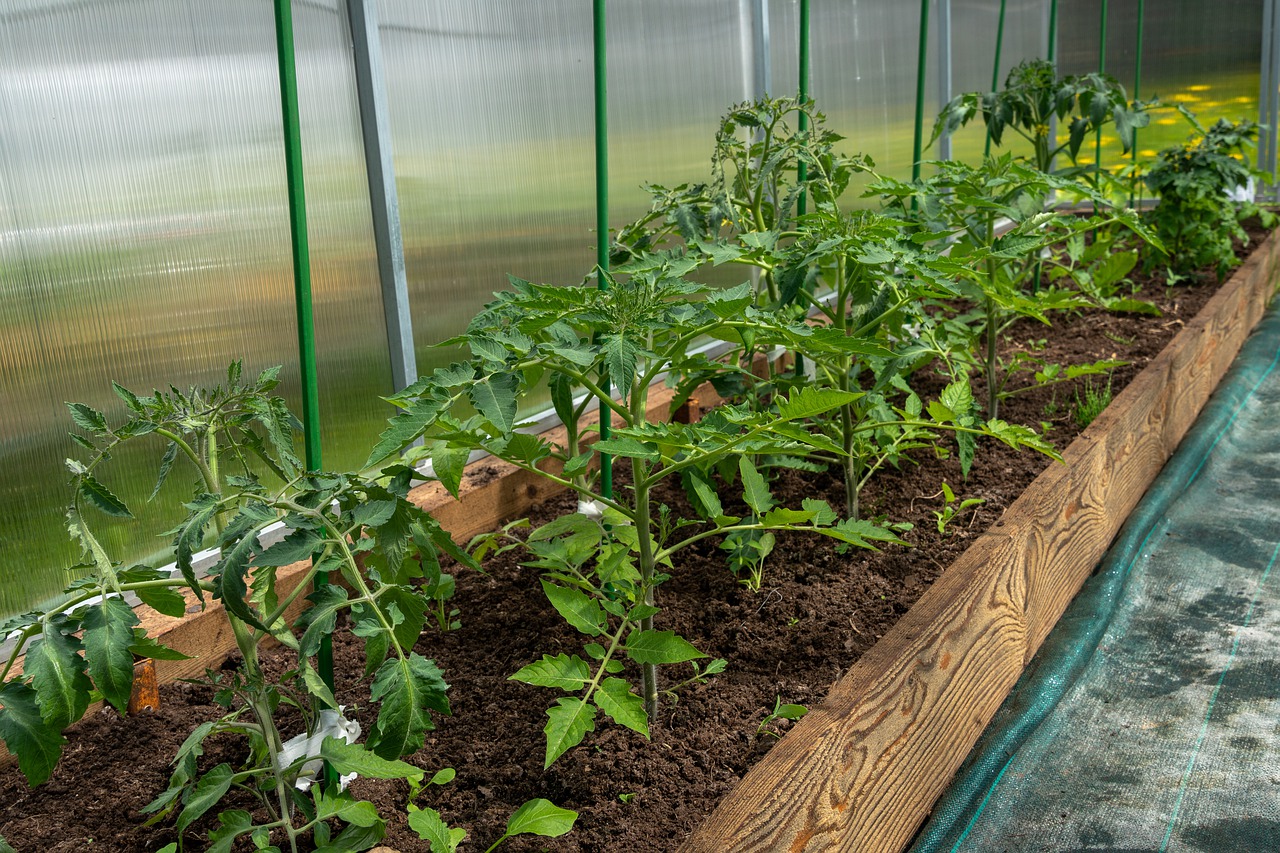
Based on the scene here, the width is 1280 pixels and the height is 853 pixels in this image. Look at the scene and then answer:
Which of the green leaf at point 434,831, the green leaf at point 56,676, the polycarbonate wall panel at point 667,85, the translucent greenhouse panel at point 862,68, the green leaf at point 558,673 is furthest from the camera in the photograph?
the translucent greenhouse panel at point 862,68

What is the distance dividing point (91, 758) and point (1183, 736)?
1.80 m

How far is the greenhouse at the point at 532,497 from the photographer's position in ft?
4.14

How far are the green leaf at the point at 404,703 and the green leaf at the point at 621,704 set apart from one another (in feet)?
0.96

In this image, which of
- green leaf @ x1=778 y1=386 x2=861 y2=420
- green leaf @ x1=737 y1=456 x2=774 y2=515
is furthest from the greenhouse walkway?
green leaf @ x1=778 y1=386 x2=861 y2=420

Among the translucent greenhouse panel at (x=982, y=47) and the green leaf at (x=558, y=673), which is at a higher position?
the translucent greenhouse panel at (x=982, y=47)

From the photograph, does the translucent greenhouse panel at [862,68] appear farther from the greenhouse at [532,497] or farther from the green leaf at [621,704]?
the green leaf at [621,704]

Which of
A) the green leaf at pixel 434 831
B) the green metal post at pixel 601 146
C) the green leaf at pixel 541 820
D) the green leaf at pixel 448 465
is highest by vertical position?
the green metal post at pixel 601 146

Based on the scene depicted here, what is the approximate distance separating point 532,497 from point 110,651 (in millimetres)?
1420

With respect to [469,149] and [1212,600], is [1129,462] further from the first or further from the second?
[469,149]

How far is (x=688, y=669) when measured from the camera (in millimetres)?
1739

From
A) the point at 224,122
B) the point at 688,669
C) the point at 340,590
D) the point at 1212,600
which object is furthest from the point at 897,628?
the point at 224,122

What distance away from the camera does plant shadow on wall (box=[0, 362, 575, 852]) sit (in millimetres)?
1005

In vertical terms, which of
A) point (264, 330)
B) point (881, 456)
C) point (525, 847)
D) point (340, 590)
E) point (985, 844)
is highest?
point (264, 330)

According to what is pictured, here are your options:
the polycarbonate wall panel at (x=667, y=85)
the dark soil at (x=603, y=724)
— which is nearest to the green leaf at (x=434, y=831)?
the dark soil at (x=603, y=724)
